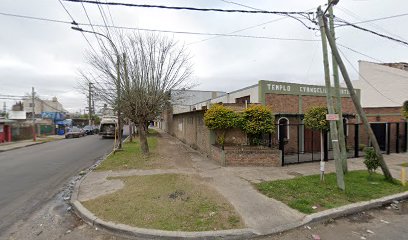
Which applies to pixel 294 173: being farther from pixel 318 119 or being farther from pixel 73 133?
pixel 73 133

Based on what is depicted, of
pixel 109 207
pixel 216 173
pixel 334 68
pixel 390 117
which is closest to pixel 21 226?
pixel 109 207

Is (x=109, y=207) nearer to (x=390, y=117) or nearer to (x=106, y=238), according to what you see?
(x=106, y=238)

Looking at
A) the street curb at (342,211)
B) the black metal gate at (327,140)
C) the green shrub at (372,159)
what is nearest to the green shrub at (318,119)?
the green shrub at (372,159)

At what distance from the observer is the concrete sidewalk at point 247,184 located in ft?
17.2

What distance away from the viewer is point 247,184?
315 inches

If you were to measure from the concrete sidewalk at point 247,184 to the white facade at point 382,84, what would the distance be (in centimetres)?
1168

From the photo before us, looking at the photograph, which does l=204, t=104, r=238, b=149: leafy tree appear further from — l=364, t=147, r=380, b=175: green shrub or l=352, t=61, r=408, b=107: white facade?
l=352, t=61, r=408, b=107: white facade

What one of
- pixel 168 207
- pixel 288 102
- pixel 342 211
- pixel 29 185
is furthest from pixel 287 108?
pixel 29 185

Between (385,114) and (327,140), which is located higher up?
(385,114)

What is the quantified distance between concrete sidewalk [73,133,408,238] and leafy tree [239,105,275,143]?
1.94 m

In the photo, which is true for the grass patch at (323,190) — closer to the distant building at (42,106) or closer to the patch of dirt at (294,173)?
the patch of dirt at (294,173)

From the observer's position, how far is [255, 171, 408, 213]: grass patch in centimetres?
621

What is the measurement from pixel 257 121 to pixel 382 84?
18544 mm

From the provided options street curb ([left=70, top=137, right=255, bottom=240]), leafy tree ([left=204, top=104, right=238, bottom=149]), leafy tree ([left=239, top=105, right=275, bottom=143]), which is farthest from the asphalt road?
leafy tree ([left=239, top=105, right=275, bottom=143])
